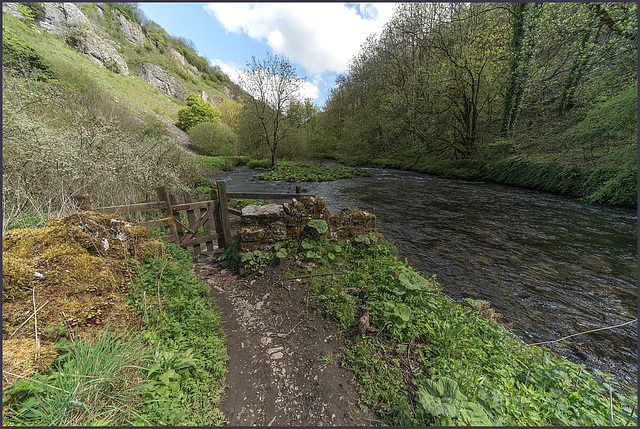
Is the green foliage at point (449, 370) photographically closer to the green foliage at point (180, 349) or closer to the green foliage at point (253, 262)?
the green foliage at point (253, 262)

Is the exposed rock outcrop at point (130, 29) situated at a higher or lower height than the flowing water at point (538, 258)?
higher

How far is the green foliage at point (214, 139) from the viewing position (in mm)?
27797

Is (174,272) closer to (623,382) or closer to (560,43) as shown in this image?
(623,382)

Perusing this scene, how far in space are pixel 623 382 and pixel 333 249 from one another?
4402 millimetres

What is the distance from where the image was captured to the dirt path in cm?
231

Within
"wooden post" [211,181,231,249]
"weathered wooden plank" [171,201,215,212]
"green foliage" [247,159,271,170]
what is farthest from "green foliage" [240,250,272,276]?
"green foliage" [247,159,271,170]

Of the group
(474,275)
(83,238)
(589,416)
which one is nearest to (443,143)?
(474,275)

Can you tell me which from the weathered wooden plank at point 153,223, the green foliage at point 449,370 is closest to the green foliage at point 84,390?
the green foliage at point 449,370

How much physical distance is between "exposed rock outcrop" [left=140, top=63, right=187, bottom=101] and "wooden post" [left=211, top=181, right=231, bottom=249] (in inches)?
2221

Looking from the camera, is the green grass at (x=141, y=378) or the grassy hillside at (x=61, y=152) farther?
the grassy hillside at (x=61, y=152)

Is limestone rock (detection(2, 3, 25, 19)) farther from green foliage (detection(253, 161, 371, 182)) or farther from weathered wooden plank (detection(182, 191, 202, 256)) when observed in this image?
weathered wooden plank (detection(182, 191, 202, 256))

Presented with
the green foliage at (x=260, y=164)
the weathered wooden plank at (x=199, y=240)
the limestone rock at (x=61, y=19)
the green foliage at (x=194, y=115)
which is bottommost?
the weathered wooden plank at (x=199, y=240)

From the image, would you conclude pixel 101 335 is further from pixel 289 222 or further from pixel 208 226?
pixel 208 226

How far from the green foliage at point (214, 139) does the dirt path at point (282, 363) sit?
89.0 ft
